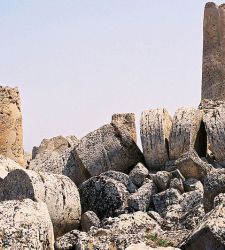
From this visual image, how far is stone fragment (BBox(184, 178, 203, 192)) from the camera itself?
11445 millimetres

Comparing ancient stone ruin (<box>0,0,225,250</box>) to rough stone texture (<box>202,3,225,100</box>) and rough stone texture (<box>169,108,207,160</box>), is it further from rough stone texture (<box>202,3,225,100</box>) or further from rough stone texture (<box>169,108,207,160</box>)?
rough stone texture (<box>202,3,225,100</box>)

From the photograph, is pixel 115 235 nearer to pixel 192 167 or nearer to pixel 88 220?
pixel 88 220

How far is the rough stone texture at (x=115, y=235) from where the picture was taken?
8.01 meters

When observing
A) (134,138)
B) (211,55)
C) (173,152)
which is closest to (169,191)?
(173,152)

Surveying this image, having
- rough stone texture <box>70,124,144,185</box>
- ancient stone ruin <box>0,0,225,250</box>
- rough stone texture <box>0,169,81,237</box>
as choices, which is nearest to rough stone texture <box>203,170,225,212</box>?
ancient stone ruin <box>0,0,225,250</box>

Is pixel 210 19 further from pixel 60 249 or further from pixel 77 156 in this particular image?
pixel 60 249

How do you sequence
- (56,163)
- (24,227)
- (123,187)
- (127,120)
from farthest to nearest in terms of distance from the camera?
1. (127,120)
2. (56,163)
3. (123,187)
4. (24,227)

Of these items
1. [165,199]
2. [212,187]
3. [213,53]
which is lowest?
[165,199]

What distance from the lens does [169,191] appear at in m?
11.2

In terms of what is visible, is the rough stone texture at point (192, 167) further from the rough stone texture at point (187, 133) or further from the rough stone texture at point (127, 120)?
the rough stone texture at point (127, 120)

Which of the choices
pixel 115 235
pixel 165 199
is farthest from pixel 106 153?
pixel 115 235

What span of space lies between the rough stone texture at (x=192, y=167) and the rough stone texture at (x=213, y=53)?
13.1 meters

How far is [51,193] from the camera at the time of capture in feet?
33.2

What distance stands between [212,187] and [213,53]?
16.9 meters
